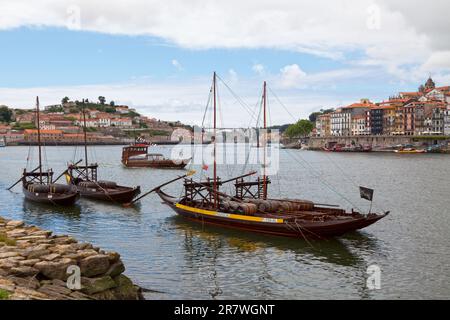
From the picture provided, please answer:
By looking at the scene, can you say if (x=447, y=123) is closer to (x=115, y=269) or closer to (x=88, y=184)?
(x=88, y=184)

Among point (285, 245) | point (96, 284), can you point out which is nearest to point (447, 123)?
point (285, 245)

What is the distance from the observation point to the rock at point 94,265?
67.3 ft

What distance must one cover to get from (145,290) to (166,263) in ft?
17.3

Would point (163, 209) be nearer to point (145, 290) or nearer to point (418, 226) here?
point (418, 226)

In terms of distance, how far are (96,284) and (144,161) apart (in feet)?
310

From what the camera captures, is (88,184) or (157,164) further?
(157,164)

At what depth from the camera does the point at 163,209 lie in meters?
49.0

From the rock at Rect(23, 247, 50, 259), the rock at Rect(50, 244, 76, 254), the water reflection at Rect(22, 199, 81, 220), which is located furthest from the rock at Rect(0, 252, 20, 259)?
the water reflection at Rect(22, 199, 81, 220)

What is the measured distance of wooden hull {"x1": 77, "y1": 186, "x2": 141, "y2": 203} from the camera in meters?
51.7

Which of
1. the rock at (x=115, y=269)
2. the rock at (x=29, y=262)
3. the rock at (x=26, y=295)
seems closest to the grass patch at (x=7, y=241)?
the rock at (x=29, y=262)

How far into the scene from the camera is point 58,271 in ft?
63.7

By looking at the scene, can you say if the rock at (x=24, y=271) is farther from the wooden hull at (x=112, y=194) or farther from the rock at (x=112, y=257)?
the wooden hull at (x=112, y=194)

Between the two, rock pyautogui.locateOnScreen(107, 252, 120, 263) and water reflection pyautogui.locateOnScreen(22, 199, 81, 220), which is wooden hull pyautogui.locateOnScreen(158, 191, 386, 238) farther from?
rock pyautogui.locateOnScreen(107, 252, 120, 263)
